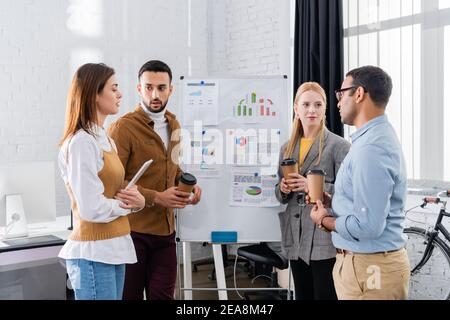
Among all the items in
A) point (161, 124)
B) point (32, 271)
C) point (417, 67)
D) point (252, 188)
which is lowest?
point (32, 271)

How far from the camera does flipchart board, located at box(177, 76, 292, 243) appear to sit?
9.27 feet

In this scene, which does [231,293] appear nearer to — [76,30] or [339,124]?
[339,124]

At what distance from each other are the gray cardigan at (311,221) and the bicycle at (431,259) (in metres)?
1.18

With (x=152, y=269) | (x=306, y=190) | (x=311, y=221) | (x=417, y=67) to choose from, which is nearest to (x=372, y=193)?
(x=306, y=190)

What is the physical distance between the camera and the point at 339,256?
1737 millimetres

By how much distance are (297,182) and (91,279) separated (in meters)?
1.04

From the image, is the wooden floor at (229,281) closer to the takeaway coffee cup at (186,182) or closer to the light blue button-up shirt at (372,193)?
the takeaway coffee cup at (186,182)

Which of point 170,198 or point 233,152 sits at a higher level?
point 233,152

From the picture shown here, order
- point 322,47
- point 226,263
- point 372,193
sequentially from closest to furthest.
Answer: point 372,193, point 322,47, point 226,263

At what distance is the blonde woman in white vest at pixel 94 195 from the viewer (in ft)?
5.48

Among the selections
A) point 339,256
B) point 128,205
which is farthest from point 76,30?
point 339,256

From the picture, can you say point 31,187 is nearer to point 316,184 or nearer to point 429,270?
point 316,184

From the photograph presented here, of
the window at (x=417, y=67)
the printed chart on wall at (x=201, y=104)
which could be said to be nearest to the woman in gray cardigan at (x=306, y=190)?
the printed chart on wall at (x=201, y=104)

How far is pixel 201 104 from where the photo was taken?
2.88 metres
